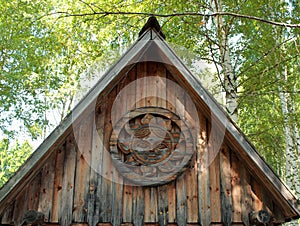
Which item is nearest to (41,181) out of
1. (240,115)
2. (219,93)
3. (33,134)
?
(219,93)

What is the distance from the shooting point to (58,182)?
5.61 m

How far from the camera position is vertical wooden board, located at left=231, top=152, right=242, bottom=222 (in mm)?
5621

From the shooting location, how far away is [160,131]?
236 inches

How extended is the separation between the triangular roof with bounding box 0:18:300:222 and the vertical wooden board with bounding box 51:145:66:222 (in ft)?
0.70

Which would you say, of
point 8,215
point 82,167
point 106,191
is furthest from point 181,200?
point 8,215

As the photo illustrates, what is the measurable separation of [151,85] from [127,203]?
1880 millimetres

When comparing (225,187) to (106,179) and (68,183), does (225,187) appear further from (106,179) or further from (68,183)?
(68,183)

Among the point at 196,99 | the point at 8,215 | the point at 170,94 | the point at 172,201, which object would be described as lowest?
the point at 8,215

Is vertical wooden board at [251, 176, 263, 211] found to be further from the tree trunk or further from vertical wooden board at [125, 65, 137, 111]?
the tree trunk

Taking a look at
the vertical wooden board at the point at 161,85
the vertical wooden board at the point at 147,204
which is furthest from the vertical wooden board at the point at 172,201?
the vertical wooden board at the point at 161,85

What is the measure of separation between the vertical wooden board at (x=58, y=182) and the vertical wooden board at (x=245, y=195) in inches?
100

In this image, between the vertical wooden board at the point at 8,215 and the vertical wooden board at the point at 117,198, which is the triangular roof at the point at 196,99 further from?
the vertical wooden board at the point at 117,198

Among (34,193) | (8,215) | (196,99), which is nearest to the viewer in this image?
(8,215)

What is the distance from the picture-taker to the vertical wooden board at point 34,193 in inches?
215
